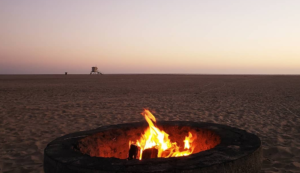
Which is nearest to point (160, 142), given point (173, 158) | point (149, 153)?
point (149, 153)

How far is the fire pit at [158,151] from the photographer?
2.53 metres

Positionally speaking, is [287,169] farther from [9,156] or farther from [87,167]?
[9,156]

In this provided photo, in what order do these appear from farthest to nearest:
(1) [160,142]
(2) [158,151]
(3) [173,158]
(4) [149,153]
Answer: (1) [160,142] < (2) [158,151] < (4) [149,153] < (3) [173,158]

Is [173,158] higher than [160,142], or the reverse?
[173,158]

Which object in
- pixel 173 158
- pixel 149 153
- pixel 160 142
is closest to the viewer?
pixel 173 158

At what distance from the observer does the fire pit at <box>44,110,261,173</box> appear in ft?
8.30

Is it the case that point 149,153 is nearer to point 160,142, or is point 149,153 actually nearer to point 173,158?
point 160,142

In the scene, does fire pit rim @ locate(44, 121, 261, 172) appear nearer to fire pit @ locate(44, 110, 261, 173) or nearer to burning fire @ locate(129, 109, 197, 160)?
fire pit @ locate(44, 110, 261, 173)

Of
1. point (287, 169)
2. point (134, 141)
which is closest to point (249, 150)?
point (287, 169)

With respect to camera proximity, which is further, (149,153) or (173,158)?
(149,153)

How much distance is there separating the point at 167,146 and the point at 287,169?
220cm

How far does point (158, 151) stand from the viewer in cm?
388

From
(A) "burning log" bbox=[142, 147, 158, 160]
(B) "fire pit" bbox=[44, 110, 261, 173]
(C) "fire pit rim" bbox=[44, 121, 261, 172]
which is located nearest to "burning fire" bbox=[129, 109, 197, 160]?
(B) "fire pit" bbox=[44, 110, 261, 173]

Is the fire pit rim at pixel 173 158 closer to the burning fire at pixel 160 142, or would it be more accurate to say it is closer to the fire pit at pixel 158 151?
the fire pit at pixel 158 151
